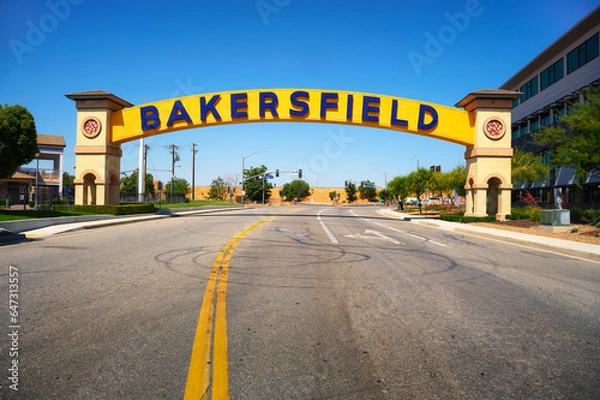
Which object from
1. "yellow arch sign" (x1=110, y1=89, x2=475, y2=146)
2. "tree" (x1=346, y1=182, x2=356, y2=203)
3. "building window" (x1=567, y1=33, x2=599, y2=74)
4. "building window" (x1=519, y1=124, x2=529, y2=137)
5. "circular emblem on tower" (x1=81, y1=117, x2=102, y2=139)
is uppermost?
"building window" (x1=567, y1=33, x2=599, y2=74)

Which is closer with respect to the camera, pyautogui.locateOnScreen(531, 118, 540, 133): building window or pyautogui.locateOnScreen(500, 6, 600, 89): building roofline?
pyautogui.locateOnScreen(500, 6, 600, 89): building roofline

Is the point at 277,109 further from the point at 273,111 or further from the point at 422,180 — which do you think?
the point at 422,180

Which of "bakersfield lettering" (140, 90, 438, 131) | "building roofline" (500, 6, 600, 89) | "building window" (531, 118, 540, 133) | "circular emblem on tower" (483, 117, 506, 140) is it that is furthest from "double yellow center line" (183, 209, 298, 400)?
"building window" (531, 118, 540, 133)

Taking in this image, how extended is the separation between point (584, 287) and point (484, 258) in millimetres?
3269

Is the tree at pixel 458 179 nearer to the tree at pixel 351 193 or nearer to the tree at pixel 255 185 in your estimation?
the tree at pixel 255 185

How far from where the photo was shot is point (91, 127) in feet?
92.5

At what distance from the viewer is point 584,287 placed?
281 inches

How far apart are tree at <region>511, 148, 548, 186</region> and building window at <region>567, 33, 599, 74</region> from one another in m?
8.59

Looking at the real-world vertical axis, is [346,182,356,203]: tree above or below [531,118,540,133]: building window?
below

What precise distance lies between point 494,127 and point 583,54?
1650 centimetres

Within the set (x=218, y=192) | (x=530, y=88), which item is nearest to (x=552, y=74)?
(x=530, y=88)

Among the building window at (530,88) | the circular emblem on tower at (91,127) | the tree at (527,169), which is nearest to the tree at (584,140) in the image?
the tree at (527,169)

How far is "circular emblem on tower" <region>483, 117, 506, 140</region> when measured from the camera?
27.1 m

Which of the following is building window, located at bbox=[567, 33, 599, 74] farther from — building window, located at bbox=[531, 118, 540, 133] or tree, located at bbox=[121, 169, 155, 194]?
tree, located at bbox=[121, 169, 155, 194]
